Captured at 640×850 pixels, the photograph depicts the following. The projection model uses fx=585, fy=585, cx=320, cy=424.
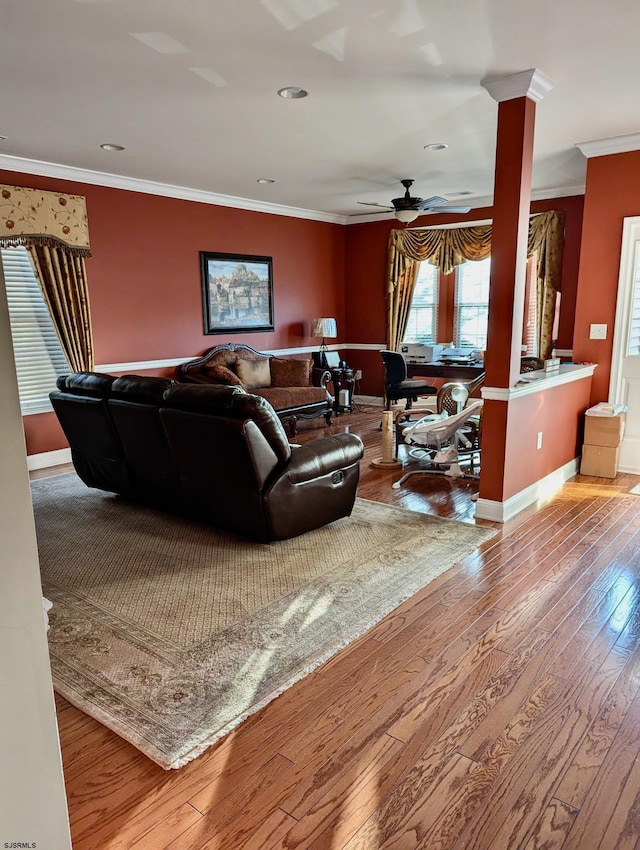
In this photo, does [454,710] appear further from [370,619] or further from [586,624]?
[586,624]

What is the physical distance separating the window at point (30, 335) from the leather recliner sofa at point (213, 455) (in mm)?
1486

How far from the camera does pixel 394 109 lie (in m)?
3.92

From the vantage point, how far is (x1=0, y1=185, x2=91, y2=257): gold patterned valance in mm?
5027

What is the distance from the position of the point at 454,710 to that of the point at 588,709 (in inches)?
19.2

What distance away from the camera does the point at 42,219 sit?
17.1 feet

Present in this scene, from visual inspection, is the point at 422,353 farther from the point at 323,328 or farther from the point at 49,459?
the point at 49,459

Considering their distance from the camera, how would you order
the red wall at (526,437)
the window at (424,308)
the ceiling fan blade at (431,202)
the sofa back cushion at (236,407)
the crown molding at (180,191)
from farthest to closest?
1. the window at (424,308)
2. the ceiling fan blade at (431,202)
3. the crown molding at (180,191)
4. the red wall at (526,437)
5. the sofa back cushion at (236,407)

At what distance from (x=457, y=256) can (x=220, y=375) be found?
3641 millimetres

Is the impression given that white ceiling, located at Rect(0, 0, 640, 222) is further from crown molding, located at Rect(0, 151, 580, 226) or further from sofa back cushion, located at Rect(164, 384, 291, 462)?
sofa back cushion, located at Rect(164, 384, 291, 462)

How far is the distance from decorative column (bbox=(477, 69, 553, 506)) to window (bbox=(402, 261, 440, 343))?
450 cm

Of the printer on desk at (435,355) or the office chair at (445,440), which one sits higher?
the printer on desk at (435,355)

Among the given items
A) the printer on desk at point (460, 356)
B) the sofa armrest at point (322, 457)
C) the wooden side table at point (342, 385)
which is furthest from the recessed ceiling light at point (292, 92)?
the wooden side table at point (342, 385)

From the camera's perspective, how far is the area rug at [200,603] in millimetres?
2174

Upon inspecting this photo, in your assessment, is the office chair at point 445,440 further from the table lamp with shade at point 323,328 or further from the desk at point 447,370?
the table lamp with shade at point 323,328
